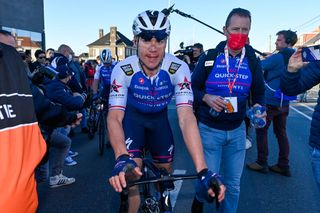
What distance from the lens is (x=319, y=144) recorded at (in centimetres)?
257

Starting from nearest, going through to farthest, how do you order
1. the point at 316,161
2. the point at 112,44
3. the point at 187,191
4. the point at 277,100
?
the point at 316,161, the point at 187,191, the point at 277,100, the point at 112,44

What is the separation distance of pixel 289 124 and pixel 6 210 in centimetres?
1050

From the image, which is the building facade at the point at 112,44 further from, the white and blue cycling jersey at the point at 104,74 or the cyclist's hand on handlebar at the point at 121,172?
the cyclist's hand on handlebar at the point at 121,172

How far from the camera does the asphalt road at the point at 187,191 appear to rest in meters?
4.49

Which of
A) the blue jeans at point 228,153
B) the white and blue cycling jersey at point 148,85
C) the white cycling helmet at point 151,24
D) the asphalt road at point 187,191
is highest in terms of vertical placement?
the white cycling helmet at point 151,24

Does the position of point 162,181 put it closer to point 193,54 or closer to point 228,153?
point 228,153

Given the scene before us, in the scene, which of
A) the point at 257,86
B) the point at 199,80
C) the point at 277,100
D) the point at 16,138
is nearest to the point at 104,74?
the point at 277,100

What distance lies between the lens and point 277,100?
5.68 m

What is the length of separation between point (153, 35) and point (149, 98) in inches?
22.7

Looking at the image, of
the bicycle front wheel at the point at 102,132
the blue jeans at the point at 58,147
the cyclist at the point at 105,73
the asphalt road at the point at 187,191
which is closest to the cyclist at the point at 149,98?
the asphalt road at the point at 187,191

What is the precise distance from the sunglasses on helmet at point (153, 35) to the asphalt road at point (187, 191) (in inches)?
101

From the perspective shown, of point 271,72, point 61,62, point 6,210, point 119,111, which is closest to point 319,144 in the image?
point 119,111

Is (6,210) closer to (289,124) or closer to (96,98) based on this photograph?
(96,98)

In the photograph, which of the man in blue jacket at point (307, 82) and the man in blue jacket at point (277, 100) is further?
the man in blue jacket at point (277, 100)
